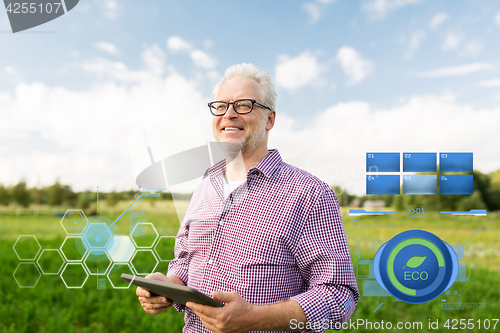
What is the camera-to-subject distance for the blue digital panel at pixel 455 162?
279 centimetres

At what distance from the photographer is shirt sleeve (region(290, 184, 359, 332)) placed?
4.33 ft

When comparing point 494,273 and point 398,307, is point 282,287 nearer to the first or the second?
point 398,307

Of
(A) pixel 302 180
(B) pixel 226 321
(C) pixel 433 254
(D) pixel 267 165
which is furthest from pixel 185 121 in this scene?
(C) pixel 433 254

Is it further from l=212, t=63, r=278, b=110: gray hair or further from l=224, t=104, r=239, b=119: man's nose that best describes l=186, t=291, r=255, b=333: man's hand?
l=212, t=63, r=278, b=110: gray hair

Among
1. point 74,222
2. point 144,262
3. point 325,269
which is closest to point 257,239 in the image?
point 325,269

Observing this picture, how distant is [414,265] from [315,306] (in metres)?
1.76

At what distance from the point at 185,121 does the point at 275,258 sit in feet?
3.20

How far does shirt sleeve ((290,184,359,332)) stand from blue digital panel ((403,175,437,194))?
5.10ft

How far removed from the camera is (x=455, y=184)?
2.81 metres

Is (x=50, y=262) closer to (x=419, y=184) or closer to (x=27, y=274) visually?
(x=27, y=274)

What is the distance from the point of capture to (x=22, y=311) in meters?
3.49

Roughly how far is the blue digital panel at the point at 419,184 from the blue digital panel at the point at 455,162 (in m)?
0.12

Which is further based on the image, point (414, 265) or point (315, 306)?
point (414, 265)

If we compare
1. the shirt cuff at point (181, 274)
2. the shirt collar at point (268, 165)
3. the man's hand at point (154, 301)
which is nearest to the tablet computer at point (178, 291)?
the man's hand at point (154, 301)
